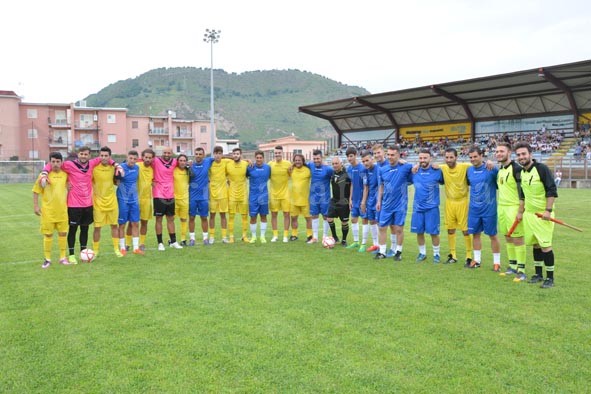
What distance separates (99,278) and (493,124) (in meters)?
40.8

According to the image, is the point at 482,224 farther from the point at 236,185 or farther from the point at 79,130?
the point at 79,130

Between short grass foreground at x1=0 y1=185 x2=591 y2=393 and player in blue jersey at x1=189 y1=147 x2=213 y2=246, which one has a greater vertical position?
player in blue jersey at x1=189 y1=147 x2=213 y2=246

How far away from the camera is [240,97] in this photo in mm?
127062

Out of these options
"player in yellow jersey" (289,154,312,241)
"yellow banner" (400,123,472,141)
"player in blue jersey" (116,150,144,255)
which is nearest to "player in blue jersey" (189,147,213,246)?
"player in blue jersey" (116,150,144,255)

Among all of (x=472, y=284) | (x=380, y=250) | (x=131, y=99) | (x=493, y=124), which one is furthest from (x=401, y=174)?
(x=131, y=99)

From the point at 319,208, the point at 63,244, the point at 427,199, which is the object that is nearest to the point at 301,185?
the point at 319,208

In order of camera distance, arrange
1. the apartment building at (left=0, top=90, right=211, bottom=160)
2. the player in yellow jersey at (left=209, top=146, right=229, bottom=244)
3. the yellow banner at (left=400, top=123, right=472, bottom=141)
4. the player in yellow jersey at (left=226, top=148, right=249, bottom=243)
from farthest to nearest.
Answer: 1. the apartment building at (left=0, top=90, right=211, bottom=160)
2. the yellow banner at (left=400, top=123, right=472, bottom=141)
3. the player in yellow jersey at (left=226, top=148, right=249, bottom=243)
4. the player in yellow jersey at (left=209, top=146, right=229, bottom=244)

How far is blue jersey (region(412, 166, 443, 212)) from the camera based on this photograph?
26.2 feet

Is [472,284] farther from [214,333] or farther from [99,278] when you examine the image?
[99,278]

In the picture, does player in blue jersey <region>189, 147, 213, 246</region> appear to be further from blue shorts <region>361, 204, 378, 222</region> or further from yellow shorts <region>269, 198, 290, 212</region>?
blue shorts <region>361, 204, 378, 222</region>

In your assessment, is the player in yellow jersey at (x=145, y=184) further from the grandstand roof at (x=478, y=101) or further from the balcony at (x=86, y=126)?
the balcony at (x=86, y=126)

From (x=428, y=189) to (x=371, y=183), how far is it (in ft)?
5.12

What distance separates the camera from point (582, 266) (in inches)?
306

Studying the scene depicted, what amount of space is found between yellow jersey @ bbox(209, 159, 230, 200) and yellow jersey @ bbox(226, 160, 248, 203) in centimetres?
19
